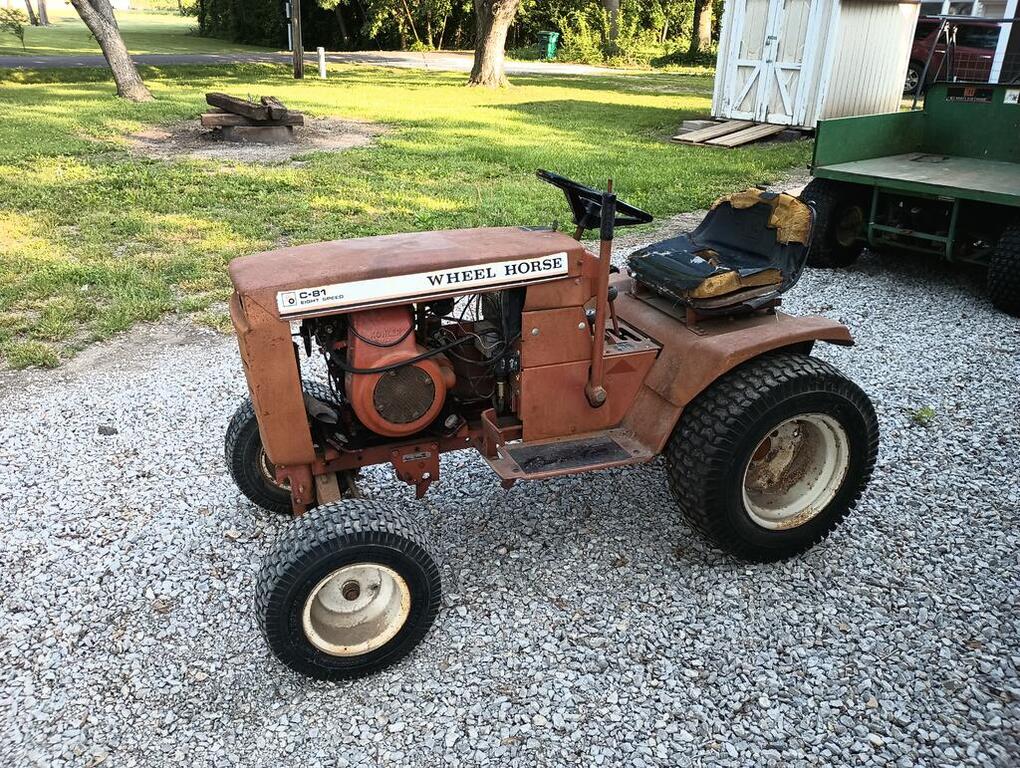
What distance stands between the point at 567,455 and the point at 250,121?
10389 millimetres

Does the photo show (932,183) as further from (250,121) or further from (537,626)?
(250,121)

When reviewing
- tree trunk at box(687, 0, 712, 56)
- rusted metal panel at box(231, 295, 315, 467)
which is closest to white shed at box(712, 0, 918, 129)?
rusted metal panel at box(231, 295, 315, 467)

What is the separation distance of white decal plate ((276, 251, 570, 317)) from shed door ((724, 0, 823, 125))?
1102 cm

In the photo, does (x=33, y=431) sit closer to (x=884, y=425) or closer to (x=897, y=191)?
(x=884, y=425)

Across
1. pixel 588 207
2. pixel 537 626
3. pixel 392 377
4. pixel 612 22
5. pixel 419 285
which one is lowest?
pixel 537 626

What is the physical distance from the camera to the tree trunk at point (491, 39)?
1814 cm

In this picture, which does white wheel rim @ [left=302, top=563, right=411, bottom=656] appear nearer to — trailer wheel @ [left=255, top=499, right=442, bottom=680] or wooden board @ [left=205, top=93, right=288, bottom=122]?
trailer wheel @ [left=255, top=499, right=442, bottom=680]

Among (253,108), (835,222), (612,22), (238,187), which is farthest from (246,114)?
(612,22)

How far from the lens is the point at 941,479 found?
3.74 meters

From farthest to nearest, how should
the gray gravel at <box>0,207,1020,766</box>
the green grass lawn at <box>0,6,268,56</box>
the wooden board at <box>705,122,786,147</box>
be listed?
the green grass lawn at <box>0,6,268,56</box> < the wooden board at <box>705,122,786,147</box> < the gray gravel at <box>0,207,1020,766</box>

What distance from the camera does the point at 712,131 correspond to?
12.7 meters

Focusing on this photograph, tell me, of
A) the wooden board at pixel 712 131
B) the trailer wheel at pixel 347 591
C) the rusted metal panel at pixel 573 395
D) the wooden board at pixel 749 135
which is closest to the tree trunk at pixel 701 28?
the wooden board at pixel 712 131

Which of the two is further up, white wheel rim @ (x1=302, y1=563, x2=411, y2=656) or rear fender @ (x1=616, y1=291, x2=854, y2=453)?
rear fender @ (x1=616, y1=291, x2=854, y2=453)

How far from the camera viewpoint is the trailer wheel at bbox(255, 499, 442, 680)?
2.48 m
